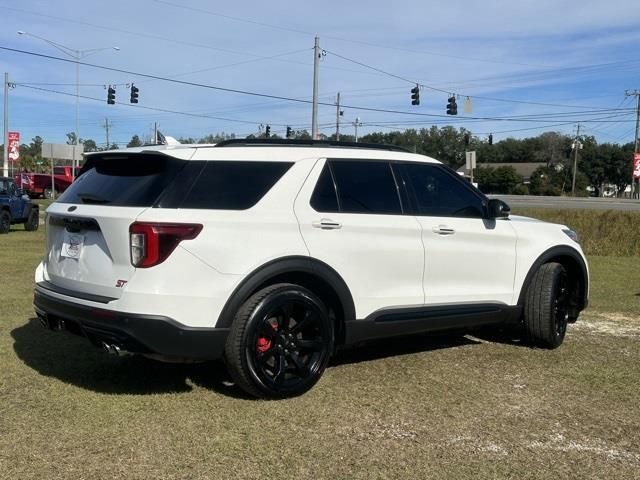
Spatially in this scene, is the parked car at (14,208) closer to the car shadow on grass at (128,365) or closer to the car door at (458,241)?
the car shadow on grass at (128,365)

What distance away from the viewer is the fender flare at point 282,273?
423 cm

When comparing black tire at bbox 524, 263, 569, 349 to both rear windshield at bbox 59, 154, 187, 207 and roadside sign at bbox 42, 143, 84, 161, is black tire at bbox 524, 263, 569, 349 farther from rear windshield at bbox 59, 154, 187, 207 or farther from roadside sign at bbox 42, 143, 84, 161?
roadside sign at bbox 42, 143, 84, 161

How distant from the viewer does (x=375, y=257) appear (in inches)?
193

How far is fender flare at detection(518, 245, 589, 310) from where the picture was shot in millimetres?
6008

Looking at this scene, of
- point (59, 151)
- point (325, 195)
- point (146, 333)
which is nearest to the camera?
point (146, 333)

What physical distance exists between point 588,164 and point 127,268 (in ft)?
364

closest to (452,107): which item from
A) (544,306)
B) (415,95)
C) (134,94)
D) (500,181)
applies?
(415,95)

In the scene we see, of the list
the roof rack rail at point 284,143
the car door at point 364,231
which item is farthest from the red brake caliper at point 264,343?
the roof rack rail at point 284,143

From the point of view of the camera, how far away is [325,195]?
4.78 meters

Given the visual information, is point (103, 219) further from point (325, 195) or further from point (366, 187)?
point (366, 187)

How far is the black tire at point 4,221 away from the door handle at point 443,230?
16004 millimetres

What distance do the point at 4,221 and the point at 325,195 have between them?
52.7ft

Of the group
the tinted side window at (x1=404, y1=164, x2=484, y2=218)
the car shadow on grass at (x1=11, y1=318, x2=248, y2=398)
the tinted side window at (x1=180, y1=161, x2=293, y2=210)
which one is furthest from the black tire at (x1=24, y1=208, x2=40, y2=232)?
the tinted side window at (x1=180, y1=161, x2=293, y2=210)

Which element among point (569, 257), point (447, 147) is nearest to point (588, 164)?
point (447, 147)
